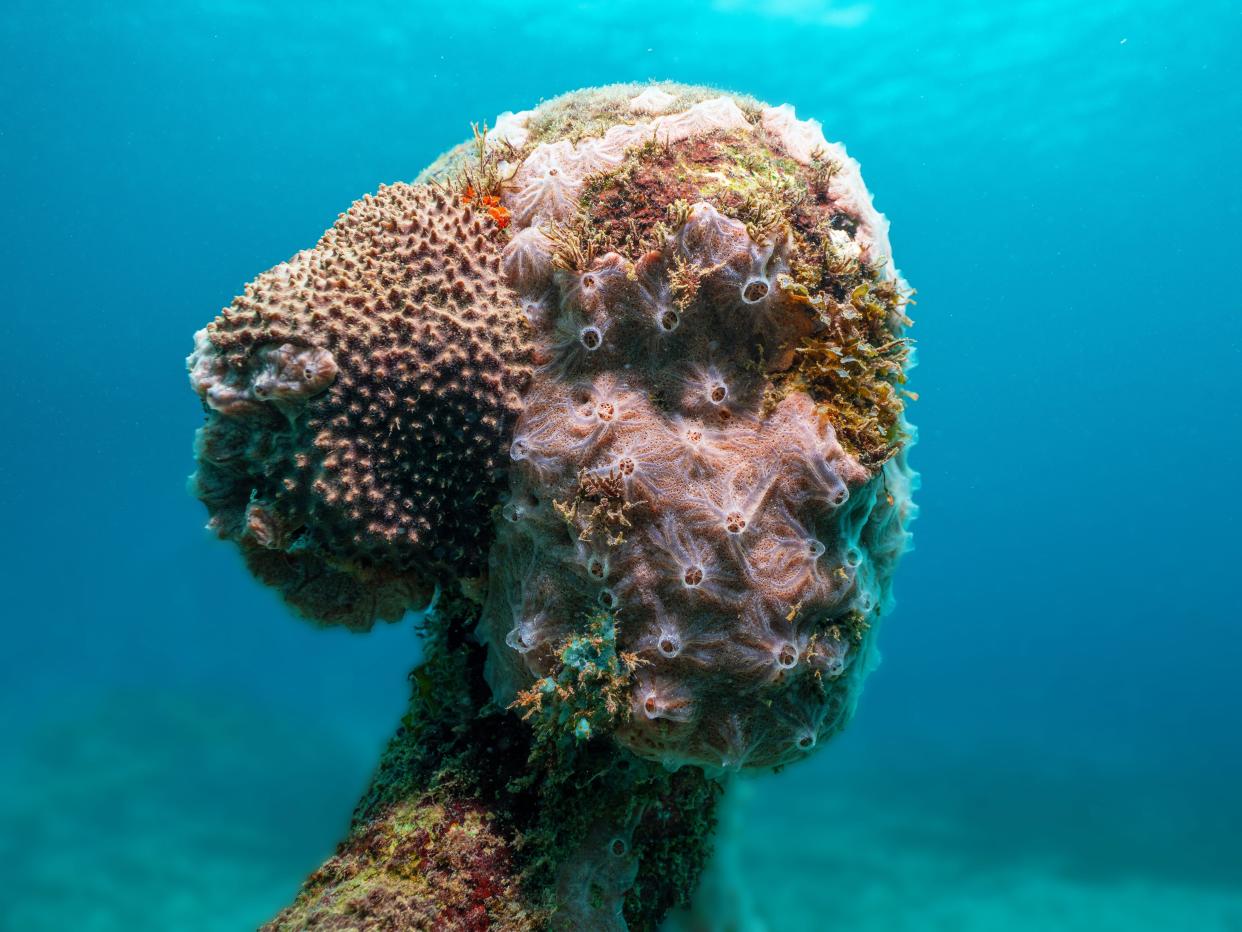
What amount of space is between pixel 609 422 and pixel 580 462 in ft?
0.76

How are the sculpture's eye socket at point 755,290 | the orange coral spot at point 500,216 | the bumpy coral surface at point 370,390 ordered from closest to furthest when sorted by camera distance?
the bumpy coral surface at point 370,390, the sculpture's eye socket at point 755,290, the orange coral spot at point 500,216

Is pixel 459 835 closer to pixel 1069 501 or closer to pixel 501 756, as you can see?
pixel 501 756

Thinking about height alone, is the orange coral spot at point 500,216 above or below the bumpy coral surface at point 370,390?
above

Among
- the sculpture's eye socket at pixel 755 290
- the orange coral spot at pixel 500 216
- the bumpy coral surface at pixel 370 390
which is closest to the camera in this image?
the bumpy coral surface at pixel 370 390

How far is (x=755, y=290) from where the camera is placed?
338 centimetres

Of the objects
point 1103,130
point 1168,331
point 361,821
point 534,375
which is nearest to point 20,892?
point 361,821

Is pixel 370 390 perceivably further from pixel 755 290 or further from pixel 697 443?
pixel 755 290

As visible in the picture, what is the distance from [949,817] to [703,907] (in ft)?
65.7

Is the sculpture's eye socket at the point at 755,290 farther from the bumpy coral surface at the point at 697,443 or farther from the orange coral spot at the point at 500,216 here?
the orange coral spot at the point at 500,216

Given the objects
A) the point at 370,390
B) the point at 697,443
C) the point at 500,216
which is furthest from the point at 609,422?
the point at 500,216

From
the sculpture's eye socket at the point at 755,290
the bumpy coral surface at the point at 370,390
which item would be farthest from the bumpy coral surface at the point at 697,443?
the bumpy coral surface at the point at 370,390

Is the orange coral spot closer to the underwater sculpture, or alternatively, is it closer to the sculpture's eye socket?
the underwater sculpture

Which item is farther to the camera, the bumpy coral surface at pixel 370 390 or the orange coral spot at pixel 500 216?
the orange coral spot at pixel 500 216

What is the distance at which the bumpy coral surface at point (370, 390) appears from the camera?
3.26 metres
